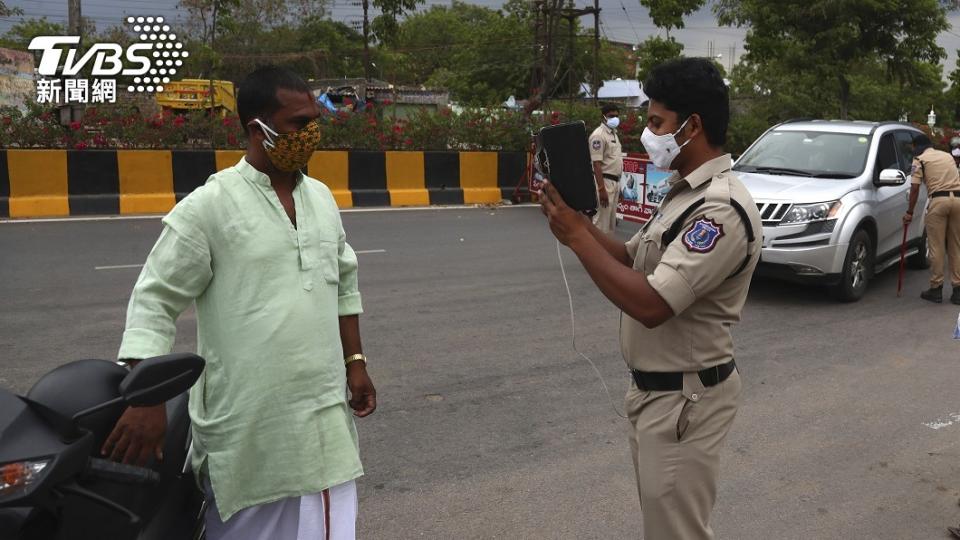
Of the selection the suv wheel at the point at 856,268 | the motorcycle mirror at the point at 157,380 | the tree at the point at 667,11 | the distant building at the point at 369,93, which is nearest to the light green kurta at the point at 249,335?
the motorcycle mirror at the point at 157,380

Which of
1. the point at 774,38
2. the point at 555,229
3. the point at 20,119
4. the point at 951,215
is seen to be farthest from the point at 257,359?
the point at 774,38

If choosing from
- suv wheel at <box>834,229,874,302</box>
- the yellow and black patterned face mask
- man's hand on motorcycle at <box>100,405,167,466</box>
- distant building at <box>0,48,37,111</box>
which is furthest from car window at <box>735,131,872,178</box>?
distant building at <box>0,48,37,111</box>

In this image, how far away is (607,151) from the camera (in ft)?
37.4

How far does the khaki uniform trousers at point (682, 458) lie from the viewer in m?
2.60

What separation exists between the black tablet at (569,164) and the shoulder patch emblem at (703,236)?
276 mm

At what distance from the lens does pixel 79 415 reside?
2.01m

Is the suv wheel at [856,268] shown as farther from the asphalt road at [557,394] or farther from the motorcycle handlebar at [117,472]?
the motorcycle handlebar at [117,472]

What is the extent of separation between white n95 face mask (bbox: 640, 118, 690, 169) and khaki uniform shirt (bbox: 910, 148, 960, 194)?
7.41 meters

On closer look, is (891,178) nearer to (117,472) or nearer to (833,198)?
(833,198)

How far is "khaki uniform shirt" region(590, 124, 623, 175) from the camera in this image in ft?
37.0

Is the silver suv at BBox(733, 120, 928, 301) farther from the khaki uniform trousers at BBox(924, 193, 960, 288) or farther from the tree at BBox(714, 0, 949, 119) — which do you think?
the tree at BBox(714, 0, 949, 119)

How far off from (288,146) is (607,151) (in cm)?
908

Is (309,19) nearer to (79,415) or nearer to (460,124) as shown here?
(460,124)

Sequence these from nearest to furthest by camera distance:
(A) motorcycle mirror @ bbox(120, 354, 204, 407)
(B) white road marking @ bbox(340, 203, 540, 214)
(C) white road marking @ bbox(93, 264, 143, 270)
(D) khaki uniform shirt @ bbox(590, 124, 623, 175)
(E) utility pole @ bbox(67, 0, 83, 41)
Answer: (A) motorcycle mirror @ bbox(120, 354, 204, 407)
(C) white road marking @ bbox(93, 264, 143, 270)
(D) khaki uniform shirt @ bbox(590, 124, 623, 175)
(B) white road marking @ bbox(340, 203, 540, 214)
(E) utility pole @ bbox(67, 0, 83, 41)
